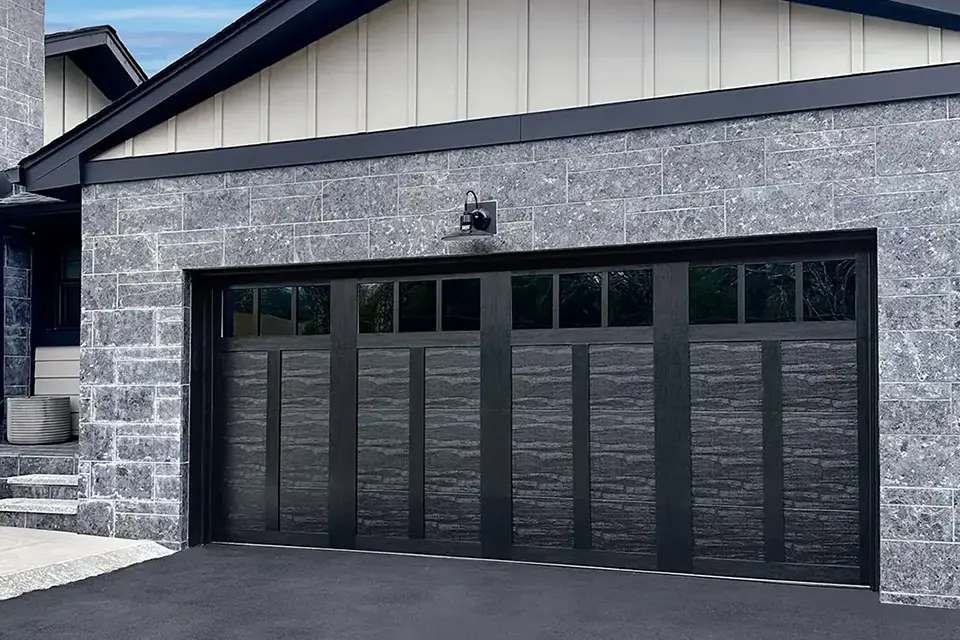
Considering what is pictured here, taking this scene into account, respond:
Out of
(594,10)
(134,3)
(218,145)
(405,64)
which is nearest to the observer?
(594,10)

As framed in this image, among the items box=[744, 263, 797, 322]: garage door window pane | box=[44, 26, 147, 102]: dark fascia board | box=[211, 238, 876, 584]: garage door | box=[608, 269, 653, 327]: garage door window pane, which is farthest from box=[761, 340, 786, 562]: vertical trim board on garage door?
box=[44, 26, 147, 102]: dark fascia board

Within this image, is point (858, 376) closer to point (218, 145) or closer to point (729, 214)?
point (729, 214)

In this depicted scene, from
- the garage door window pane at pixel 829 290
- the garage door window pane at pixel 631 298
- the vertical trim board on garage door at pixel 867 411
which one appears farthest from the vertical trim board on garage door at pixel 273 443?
the vertical trim board on garage door at pixel 867 411

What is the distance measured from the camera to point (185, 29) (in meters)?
81.1

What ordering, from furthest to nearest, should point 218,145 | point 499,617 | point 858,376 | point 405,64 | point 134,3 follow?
point 134,3, point 218,145, point 405,64, point 858,376, point 499,617

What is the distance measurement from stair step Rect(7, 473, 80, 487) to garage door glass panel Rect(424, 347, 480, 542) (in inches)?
124

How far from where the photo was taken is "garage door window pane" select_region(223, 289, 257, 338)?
7.49m

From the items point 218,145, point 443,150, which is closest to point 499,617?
point 443,150

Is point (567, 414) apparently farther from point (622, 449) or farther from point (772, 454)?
point (772, 454)

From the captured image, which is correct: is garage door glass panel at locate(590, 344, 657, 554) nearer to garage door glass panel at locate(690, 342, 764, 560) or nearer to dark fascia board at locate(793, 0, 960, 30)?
garage door glass panel at locate(690, 342, 764, 560)

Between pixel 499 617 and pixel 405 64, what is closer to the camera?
pixel 499 617

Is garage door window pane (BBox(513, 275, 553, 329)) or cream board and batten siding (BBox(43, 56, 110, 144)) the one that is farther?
cream board and batten siding (BBox(43, 56, 110, 144))

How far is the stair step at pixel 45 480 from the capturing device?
26.2 ft

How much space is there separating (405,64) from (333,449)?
2859 mm
